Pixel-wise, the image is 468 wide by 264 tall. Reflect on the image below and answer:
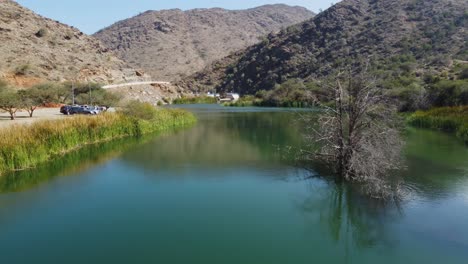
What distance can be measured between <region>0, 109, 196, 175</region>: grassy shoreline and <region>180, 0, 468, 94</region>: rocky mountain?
1429 inches

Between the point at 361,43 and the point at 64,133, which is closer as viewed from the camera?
the point at 64,133

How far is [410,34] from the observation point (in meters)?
78.1

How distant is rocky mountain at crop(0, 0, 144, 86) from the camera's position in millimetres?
57469

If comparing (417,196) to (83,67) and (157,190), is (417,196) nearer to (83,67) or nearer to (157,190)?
(157,190)

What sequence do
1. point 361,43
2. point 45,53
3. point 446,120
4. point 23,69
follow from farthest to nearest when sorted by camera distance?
point 361,43 → point 45,53 → point 23,69 → point 446,120

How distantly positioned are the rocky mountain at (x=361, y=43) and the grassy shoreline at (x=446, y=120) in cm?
2161

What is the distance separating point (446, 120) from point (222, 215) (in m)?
27.2

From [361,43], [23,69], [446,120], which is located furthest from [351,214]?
[361,43]

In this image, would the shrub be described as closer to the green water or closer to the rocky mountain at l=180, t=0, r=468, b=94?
the green water

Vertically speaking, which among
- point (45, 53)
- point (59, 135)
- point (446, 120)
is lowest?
point (446, 120)

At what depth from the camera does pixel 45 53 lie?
6406cm

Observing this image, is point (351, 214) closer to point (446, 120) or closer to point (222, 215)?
point (222, 215)

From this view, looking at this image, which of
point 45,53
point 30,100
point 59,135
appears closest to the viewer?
point 59,135

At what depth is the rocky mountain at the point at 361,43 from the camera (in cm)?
6956
